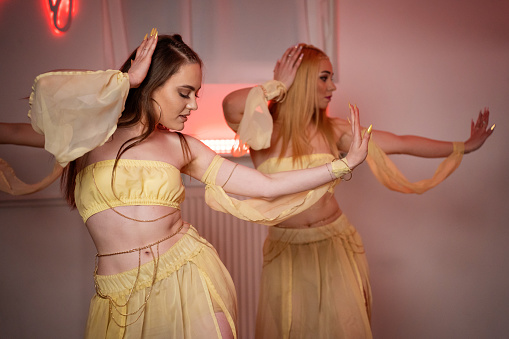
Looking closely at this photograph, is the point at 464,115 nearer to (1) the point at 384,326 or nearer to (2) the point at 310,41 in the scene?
(2) the point at 310,41

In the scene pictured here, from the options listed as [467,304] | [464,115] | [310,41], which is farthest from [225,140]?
[467,304]

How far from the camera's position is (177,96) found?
1785 mm

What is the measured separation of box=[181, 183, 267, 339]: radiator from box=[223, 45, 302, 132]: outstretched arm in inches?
36.2

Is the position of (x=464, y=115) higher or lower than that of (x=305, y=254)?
higher

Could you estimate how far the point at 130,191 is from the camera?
5.51 feet

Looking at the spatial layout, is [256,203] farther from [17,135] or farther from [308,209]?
[17,135]

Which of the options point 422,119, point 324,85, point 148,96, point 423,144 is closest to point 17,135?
point 148,96

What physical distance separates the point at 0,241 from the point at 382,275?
236 cm

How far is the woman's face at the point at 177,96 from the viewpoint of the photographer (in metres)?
1.78

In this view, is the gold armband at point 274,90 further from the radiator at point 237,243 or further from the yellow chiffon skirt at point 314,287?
the radiator at point 237,243

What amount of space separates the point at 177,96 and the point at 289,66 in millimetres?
890

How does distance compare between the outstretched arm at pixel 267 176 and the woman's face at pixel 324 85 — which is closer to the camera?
the outstretched arm at pixel 267 176

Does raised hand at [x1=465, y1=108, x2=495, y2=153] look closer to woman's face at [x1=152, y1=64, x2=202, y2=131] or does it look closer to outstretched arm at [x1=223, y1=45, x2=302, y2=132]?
outstretched arm at [x1=223, y1=45, x2=302, y2=132]

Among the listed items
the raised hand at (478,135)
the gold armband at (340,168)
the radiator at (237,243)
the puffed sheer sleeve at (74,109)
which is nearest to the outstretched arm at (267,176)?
the gold armband at (340,168)
